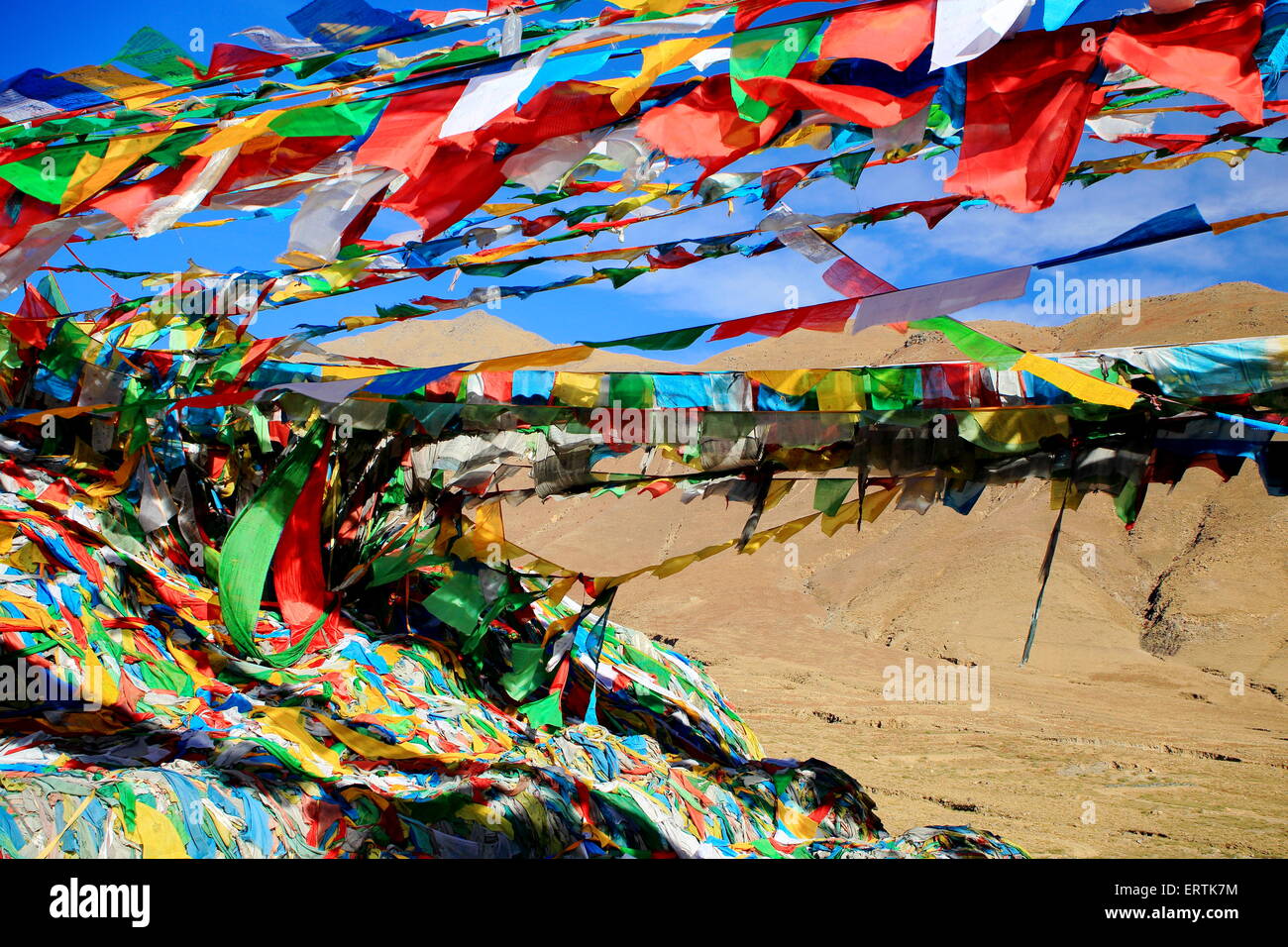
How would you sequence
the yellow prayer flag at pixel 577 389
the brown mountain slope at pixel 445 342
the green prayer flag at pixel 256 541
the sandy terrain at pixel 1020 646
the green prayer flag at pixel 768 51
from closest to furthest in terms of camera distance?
1. the green prayer flag at pixel 768 51
2. the yellow prayer flag at pixel 577 389
3. the green prayer flag at pixel 256 541
4. the sandy terrain at pixel 1020 646
5. the brown mountain slope at pixel 445 342

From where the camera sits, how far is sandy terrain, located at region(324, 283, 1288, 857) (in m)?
6.87

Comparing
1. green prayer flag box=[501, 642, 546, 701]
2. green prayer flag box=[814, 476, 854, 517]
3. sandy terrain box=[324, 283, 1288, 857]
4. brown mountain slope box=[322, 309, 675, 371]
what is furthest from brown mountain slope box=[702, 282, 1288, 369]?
green prayer flag box=[814, 476, 854, 517]

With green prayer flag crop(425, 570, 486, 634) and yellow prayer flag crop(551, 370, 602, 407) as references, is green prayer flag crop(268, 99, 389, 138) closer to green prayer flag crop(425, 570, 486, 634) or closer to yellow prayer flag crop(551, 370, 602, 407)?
yellow prayer flag crop(551, 370, 602, 407)

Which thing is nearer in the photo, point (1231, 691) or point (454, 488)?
point (454, 488)

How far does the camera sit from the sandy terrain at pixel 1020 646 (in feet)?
22.5

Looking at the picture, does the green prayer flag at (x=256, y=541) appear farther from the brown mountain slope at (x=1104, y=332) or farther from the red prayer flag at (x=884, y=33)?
the brown mountain slope at (x=1104, y=332)

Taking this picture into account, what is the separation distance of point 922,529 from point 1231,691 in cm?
776

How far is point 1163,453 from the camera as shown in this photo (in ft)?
8.87

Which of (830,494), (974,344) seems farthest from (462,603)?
(974,344)

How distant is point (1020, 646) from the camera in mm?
13812

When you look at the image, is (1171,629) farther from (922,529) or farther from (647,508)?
(647,508)

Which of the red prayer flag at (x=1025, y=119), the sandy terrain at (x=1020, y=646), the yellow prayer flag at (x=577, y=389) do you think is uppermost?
the red prayer flag at (x=1025, y=119)

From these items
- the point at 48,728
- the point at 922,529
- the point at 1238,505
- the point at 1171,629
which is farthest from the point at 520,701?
the point at 1238,505

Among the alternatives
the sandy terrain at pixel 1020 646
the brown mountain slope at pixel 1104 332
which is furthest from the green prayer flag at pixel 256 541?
the brown mountain slope at pixel 1104 332
